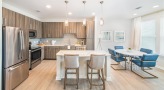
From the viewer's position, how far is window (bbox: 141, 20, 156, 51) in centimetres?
629

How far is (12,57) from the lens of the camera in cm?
334

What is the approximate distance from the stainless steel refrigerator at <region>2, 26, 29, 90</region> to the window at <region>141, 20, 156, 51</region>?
5938 millimetres

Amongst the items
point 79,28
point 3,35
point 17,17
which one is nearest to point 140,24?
point 79,28

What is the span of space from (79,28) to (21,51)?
4611 mm

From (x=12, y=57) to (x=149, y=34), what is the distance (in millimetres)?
6338

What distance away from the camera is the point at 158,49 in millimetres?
5887

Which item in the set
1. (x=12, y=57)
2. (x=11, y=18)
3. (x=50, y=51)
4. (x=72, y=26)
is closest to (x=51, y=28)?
(x=72, y=26)

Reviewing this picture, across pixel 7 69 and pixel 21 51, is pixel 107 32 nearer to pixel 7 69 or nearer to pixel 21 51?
pixel 21 51

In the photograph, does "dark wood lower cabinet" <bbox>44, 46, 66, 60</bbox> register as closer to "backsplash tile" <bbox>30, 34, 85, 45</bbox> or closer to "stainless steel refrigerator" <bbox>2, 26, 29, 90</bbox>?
"backsplash tile" <bbox>30, 34, 85, 45</bbox>

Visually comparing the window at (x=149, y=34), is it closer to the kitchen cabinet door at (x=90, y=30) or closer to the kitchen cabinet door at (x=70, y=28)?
the kitchen cabinet door at (x=90, y=30)

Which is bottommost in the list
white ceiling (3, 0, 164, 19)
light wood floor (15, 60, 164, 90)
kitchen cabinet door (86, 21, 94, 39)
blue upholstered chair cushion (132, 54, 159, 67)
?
light wood floor (15, 60, 164, 90)

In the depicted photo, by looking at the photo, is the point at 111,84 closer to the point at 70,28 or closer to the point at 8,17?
the point at 8,17

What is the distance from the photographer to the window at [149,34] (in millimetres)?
6287

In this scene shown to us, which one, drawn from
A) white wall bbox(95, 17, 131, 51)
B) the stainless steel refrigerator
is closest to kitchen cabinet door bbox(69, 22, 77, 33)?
white wall bbox(95, 17, 131, 51)
